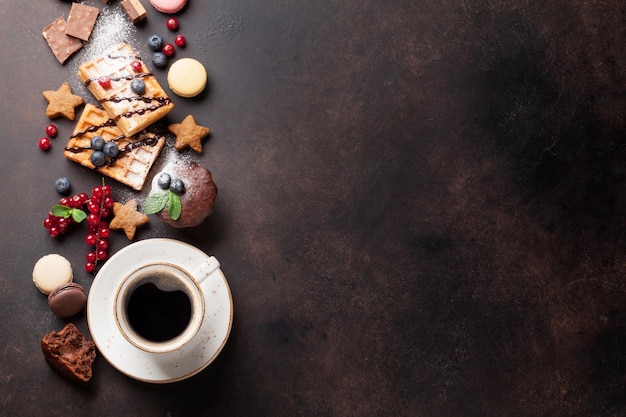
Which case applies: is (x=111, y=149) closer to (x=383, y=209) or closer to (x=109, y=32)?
(x=109, y=32)

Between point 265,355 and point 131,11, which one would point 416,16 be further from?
point 265,355

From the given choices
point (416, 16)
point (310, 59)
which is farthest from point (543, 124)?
point (310, 59)

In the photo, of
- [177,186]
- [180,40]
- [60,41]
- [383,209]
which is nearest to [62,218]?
[177,186]

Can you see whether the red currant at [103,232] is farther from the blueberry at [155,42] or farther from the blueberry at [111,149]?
the blueberry at [155,42]

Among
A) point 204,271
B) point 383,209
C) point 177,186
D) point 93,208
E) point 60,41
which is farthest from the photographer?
point 383,209

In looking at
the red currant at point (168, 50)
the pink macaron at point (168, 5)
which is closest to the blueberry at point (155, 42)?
the red currant at point (168, 50)

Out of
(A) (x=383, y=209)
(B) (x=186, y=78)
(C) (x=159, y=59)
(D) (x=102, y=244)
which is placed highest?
(C) (x=159, y=59)

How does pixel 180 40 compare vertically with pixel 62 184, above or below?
above
